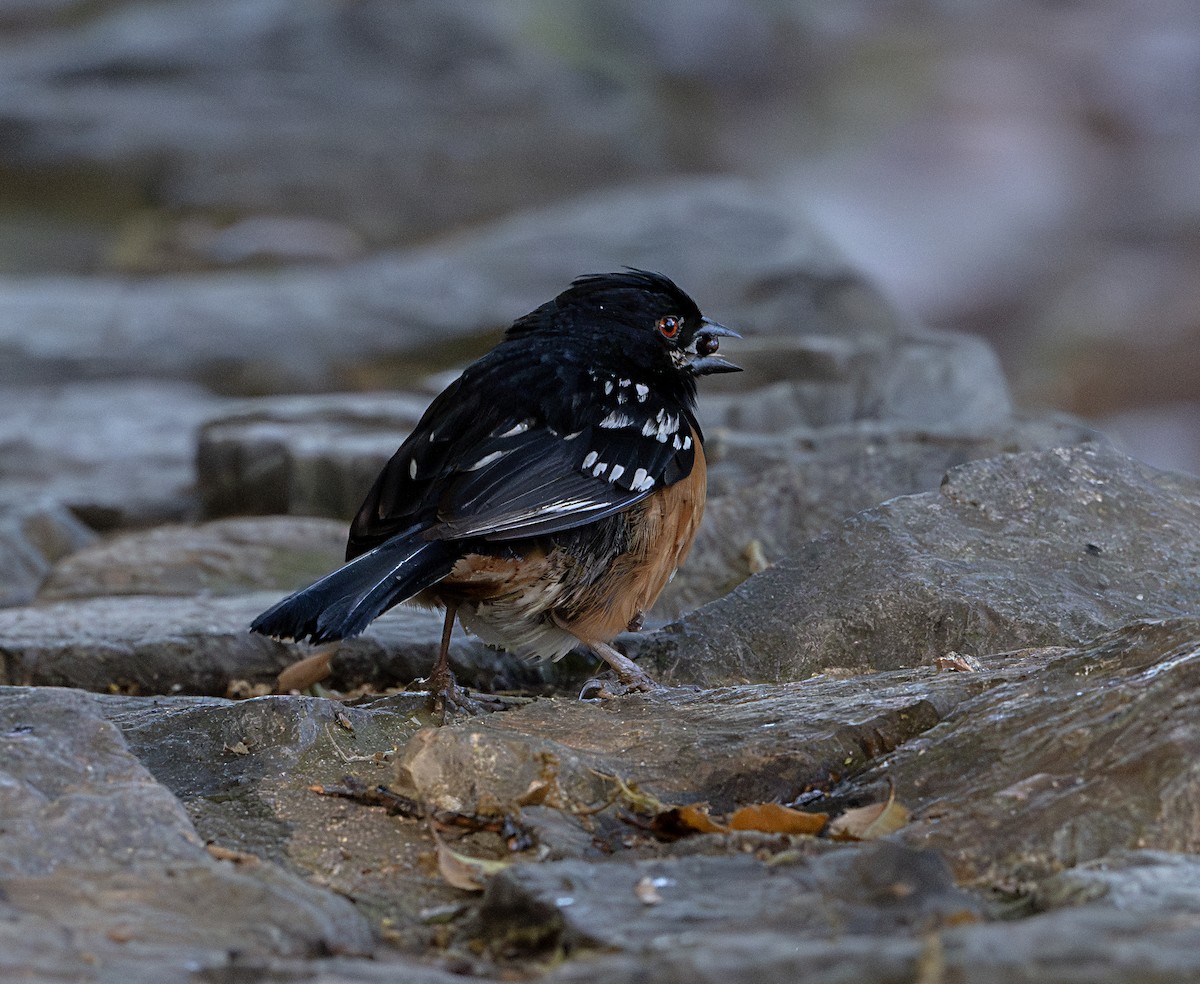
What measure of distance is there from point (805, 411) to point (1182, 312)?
785 cm

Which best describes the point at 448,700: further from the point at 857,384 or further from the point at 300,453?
the point at 857,384

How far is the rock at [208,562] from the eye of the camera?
15.0 feet

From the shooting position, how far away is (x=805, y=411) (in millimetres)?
5828

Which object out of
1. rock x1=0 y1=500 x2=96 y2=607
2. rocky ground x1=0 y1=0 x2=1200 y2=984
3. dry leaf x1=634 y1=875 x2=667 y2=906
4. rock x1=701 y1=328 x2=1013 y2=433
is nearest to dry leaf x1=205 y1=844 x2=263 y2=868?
rocky ground x1=0 y1=0 x2=1200 y2=984

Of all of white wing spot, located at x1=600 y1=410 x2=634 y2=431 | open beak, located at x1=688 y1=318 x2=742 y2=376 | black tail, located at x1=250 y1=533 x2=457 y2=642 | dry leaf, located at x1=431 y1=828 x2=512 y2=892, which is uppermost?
open beak, located at x1=688 y1=318 x2=742 y2=376

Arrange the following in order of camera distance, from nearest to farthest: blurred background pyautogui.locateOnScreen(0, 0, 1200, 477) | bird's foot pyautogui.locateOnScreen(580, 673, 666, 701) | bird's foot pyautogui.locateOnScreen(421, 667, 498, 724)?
1. bird's foot pyautogui.locateOnScreen(421, 667, 498, 724)
2. bird's foot pyautogui.locateOnScreen(580, 673, 666, 701)
3. blurred background pyautogui.locateOnScreen(0, 0, 1200, 477)

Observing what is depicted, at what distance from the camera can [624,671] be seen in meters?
3.48

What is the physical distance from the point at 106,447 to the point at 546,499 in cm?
403

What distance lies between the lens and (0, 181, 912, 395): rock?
8.01 m

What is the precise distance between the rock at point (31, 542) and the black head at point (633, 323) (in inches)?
77.2

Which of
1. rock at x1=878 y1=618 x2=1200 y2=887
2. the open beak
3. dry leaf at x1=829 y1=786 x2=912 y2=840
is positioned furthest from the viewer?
the open beak

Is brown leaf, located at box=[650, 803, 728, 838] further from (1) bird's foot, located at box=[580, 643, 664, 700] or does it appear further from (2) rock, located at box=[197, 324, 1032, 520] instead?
(2) rock, located at box=[197, 324, 1032, 520]

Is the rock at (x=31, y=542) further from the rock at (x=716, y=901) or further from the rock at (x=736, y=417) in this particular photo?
the rock at (x=716, y=901)

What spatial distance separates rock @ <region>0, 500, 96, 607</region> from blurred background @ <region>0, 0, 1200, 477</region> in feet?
4.04
